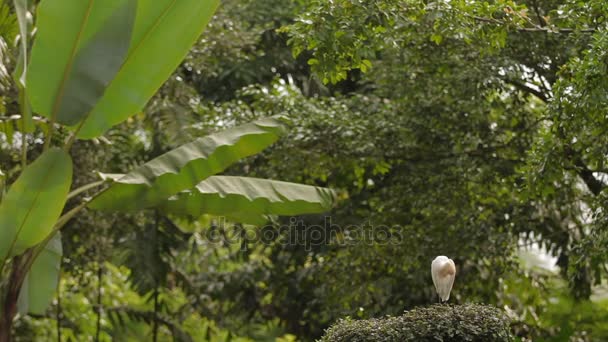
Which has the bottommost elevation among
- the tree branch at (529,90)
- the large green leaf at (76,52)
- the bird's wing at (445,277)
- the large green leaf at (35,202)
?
the bird's wing at (445,277)

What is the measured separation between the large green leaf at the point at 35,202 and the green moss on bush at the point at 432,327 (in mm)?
2143

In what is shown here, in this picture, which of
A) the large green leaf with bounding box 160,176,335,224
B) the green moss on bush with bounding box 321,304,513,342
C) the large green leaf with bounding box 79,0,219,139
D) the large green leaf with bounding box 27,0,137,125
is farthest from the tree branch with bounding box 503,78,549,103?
the large green leaf with bounding box 27,0,137,125

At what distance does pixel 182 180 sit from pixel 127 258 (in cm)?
617

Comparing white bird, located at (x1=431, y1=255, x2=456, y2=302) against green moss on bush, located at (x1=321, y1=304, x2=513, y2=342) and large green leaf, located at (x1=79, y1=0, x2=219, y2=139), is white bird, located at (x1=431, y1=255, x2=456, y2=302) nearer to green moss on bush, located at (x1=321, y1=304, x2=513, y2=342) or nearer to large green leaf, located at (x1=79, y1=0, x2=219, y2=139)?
green moss on bush, located at (x1=321, y1=304, x2=513, y2=342)

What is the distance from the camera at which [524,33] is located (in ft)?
35.8

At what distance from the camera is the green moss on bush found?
6.94m

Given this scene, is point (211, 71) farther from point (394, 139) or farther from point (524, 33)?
point (524, 33)

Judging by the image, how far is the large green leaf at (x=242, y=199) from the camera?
28.7ft

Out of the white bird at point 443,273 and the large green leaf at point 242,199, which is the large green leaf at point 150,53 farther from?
the white bird at point 443,273

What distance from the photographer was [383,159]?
1178cm

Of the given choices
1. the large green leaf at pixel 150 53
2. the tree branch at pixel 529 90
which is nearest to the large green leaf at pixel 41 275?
the large green leaf at pixel 150 53

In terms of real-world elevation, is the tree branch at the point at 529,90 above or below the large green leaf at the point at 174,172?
above

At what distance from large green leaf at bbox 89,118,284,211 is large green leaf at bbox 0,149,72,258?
0.79 metres

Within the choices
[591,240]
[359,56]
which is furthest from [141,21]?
[591,240]
